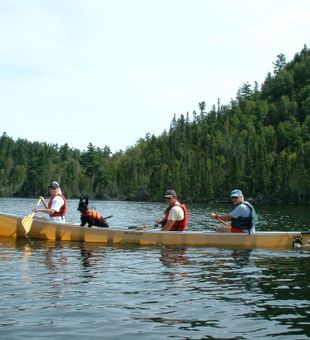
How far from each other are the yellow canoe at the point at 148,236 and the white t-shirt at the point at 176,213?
0.56 meters

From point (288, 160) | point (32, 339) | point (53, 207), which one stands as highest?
point (288, 160)

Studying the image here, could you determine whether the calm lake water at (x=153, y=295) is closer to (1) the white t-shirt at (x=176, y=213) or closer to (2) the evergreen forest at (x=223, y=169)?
(1) the white t-shirt at (x=176, y=213)

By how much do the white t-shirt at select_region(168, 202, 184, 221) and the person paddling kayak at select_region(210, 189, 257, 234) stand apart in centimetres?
115

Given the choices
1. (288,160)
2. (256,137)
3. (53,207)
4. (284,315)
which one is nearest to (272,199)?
(288,160)

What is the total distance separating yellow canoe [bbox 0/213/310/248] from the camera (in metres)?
20.1

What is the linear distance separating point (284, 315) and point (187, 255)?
8168mm

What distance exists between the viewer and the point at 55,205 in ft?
71.5

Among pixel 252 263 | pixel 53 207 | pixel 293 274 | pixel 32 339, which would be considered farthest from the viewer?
pixel 53 207

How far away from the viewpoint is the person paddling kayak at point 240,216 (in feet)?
65.0

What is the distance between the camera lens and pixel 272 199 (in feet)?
454

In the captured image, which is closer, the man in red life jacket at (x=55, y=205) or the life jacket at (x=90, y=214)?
the man in red life jacket at (x=55, y=205)

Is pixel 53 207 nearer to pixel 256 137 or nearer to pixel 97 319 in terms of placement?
pixel 97 319

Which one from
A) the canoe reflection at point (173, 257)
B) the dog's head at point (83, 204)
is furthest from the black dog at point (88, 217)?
the canoe reflection at point (173, 257)

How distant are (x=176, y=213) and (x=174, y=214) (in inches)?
3.5
